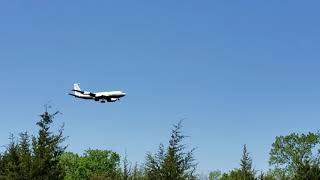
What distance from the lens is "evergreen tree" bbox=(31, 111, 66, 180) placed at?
35.6 m

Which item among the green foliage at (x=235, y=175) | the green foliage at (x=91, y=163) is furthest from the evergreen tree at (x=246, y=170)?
the green foliage at (x=91, y=163)

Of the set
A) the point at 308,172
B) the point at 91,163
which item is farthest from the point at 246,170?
the point at 91,163

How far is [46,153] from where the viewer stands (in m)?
36.2

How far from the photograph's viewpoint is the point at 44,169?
3584 centimetres

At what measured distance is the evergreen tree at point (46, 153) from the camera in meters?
35.6

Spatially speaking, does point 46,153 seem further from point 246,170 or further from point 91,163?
point 91,163

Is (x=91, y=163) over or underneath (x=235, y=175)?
over

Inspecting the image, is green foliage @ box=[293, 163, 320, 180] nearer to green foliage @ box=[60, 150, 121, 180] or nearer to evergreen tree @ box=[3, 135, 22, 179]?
evergreen tree @ box=[3, 135, 22, 179]

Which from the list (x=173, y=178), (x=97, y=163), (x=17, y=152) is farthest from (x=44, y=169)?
(x=97, y=163)

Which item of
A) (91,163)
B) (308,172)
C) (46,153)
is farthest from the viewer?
(91,163)

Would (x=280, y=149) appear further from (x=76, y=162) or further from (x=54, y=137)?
(x=54, y=137)

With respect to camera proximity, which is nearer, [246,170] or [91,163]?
[246,170]

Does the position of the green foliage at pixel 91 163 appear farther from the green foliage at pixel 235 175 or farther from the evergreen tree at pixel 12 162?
the evergreen tree at pixel 12 162

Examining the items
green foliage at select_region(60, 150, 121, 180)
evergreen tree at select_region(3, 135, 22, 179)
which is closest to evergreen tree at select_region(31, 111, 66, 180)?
evergreen tree at select_region(3, 135, 22, 179)
